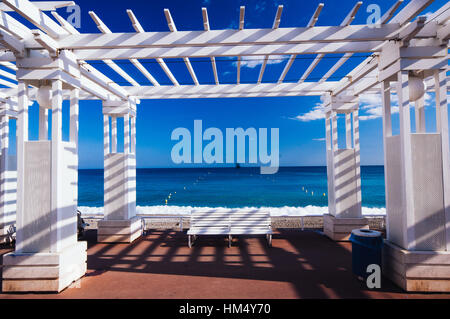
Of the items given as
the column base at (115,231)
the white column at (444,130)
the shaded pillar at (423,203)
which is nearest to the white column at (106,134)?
the column base at (115,231)

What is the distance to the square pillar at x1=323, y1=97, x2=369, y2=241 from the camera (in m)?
6.31

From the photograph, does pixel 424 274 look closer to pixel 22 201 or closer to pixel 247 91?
pixel 247 91

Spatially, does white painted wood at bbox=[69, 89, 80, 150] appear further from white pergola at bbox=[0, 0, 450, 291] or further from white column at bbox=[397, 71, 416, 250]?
white column at bbox=[397, 71, 416, 250]

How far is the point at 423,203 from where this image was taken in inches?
145

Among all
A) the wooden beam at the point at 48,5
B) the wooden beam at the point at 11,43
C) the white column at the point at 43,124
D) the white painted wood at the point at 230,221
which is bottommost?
the white painted wood at the point at 230,221

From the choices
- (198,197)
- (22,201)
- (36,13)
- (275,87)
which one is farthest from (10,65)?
(198,197)

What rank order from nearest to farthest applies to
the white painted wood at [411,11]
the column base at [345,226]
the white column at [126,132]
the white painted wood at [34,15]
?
the white painted wood at [34,15] → the white painted wood at [411,11] → the column base at [345,226] → the white column at [126,132]

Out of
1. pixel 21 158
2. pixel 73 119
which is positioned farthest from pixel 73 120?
pixel 21 158

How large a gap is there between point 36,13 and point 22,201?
2.69 metres

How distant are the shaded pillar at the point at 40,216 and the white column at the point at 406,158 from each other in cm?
509

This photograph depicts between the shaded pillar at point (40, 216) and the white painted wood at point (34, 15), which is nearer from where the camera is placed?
the white painted wood at point (34, 15)

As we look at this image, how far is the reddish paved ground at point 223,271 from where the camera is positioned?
141 inches

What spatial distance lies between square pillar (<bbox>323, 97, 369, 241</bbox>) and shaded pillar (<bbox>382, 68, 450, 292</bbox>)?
2498 millimetres

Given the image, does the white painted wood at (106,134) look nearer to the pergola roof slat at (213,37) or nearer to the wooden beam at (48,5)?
the pergola roof slat at (213,37)
